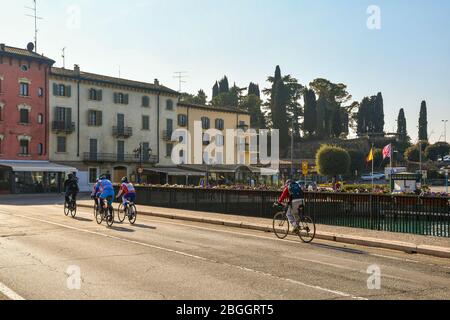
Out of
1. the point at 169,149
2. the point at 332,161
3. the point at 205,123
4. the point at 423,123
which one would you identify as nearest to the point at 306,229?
the point at 332,161

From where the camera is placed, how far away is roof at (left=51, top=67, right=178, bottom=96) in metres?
56.4

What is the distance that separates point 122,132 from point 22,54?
14.1 metres

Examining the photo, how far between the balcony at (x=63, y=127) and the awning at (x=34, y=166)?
3.64 meters

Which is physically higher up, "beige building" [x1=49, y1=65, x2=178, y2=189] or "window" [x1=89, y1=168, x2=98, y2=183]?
"beige building" [x1=49, y1=65, x2=178, y2=189]

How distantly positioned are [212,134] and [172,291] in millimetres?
64507

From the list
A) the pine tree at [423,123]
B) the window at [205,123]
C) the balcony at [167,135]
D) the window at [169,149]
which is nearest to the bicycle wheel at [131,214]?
the balcony at [167,135]

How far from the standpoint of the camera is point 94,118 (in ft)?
191

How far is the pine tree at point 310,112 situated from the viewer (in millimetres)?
98000

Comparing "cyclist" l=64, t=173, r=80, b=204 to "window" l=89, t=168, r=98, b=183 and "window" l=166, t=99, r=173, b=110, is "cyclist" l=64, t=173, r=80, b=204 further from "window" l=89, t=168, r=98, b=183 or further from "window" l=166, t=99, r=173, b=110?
"window" l=166, t=99, r=173, b=110

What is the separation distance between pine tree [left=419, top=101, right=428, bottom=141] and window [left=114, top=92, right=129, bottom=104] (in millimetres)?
78527

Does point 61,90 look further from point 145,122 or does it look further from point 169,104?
point 169,104

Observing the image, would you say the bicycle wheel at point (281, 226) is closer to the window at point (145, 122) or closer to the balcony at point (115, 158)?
the balcony at point (115, 158)

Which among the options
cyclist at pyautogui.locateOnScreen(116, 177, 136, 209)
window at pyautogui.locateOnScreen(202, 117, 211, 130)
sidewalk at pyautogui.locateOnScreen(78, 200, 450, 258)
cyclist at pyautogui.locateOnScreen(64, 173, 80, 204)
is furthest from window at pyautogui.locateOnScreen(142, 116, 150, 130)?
cyclist at pyautogui.locateOnScreen(116, 177, 136, 209)
